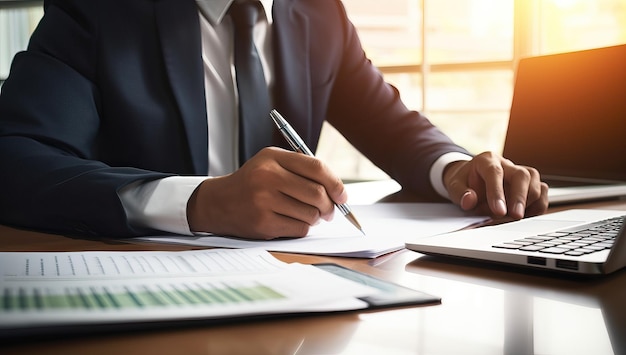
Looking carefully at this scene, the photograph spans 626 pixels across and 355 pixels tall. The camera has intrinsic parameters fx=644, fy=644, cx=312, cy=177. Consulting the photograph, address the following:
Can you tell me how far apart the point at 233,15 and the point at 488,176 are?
588 millimetres

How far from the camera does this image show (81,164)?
0.85m

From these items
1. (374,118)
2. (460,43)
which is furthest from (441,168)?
(460,43)

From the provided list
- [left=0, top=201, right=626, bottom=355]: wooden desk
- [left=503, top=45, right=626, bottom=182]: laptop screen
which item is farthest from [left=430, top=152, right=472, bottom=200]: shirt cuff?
[left=0, top=201, right=626, bottom=355]: wooden desk

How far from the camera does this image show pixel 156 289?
43cm

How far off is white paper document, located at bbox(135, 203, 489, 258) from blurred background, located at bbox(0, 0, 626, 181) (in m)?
2.90

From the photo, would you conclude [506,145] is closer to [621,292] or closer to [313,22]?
[313,22]

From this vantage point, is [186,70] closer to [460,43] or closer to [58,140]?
[58,140]

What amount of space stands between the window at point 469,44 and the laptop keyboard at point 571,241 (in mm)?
3107

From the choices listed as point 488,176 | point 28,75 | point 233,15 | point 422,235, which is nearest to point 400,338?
point 422,235

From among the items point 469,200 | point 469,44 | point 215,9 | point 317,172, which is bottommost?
point 469,44

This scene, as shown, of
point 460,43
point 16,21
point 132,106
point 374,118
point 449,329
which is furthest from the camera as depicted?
point 460,43

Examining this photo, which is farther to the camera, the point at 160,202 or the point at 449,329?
the point at 160,202

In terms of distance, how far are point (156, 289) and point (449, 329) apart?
19 cm

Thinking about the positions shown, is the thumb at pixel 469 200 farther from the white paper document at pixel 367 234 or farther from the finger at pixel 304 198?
the finger at pixel 304 198
